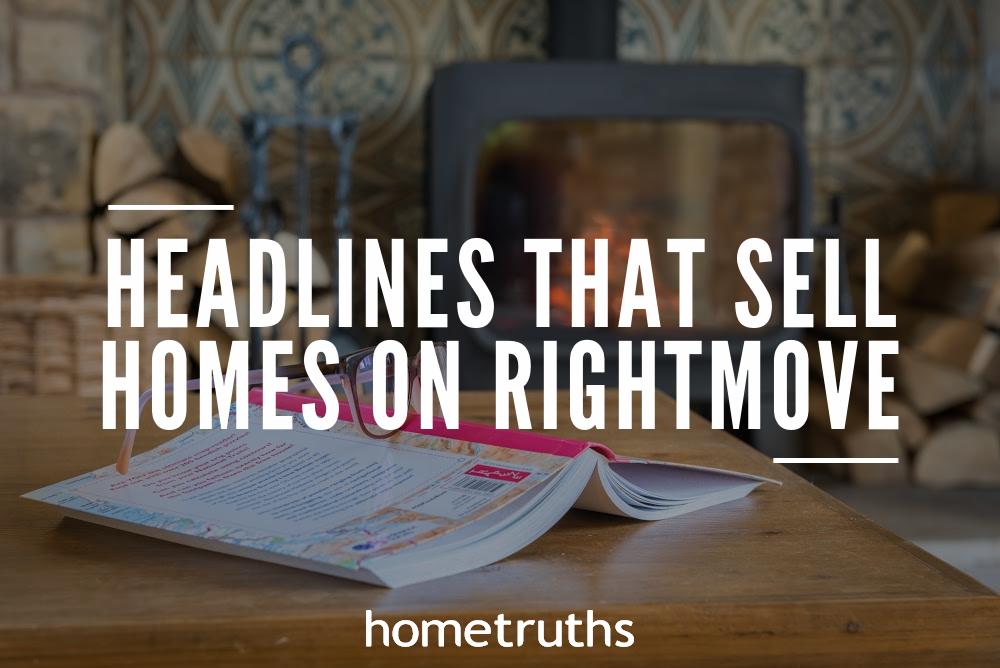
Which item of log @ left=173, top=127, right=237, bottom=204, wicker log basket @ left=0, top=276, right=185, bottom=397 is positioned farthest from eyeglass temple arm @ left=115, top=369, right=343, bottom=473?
log @ left=173, top=127, right=237, bottom=204

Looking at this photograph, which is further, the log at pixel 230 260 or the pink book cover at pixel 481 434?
the log at pixel 230 260

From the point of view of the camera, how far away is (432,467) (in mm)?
578

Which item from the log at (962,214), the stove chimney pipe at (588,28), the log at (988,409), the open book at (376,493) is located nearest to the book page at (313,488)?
the open book at (376,493)

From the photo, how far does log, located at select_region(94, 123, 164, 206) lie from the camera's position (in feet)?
6.42

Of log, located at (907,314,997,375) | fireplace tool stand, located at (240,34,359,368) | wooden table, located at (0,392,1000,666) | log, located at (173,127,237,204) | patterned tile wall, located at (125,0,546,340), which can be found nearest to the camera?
wooden table, located at (0,392,1000,666)

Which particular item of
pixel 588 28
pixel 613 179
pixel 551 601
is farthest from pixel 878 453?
pixel 551 601

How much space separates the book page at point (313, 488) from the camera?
484 millimetres

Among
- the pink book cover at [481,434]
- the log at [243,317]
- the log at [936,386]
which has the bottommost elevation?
the log at [936,386]

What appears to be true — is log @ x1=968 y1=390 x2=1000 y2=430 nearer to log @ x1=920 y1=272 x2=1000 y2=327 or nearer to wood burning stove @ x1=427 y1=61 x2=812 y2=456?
log @ x1=920 y1=272 x2=1000 y2=327

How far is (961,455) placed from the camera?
6.64 feet

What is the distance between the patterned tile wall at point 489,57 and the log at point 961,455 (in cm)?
59

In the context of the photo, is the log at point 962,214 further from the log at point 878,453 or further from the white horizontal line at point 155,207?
the white horizontal line at point 155,207

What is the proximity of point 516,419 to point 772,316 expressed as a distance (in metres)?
1.16

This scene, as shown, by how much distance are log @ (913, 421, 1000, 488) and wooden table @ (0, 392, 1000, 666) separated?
5.33 ft
